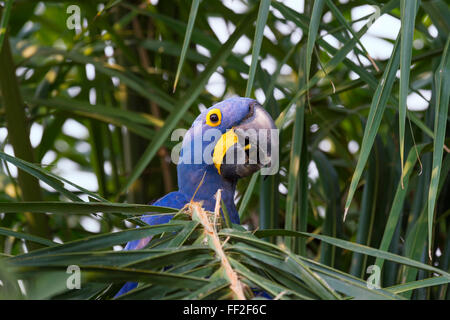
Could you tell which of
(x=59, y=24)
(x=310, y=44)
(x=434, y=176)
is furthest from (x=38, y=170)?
(x=59, y=24)

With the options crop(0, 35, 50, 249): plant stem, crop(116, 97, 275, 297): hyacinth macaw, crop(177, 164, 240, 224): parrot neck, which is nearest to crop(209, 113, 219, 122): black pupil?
crop(116, 97, 275, 297): hyacinth macaw

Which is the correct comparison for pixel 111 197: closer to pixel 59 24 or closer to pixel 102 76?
pixel 102 76

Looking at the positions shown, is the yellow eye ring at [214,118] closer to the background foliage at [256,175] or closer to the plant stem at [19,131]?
the background foliage at [256,175]

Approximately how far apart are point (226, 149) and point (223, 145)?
0.06 ft

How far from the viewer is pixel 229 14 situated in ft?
6.21

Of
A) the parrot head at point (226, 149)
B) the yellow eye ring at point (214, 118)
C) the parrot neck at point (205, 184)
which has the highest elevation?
the yellow eye ring at point (214, 118)

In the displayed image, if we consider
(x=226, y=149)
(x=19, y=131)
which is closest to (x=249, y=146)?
(x=226, y=149)

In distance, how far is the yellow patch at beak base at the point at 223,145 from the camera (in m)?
1.57

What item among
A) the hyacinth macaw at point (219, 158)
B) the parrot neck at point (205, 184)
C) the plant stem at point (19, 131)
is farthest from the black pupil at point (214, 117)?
the plant stem at point (19, 131)

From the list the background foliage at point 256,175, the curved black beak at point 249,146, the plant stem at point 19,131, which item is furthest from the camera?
the plant stem at point 19,131

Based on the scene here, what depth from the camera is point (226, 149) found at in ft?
5.14

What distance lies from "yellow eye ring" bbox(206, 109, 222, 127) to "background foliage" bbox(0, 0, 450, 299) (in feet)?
0.26

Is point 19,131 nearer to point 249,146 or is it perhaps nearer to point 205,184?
point 205,184
